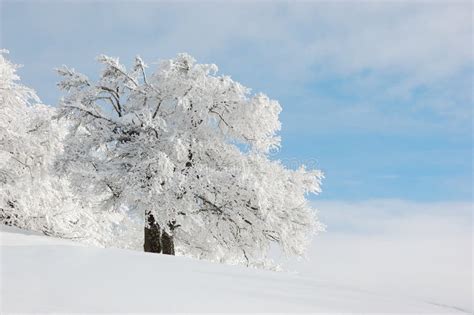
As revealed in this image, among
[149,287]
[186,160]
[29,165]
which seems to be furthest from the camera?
[29,165]

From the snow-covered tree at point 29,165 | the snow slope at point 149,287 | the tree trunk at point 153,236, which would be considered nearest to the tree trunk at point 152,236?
the tree trunk at point 153,236

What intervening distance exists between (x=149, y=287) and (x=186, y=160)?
10226 mm

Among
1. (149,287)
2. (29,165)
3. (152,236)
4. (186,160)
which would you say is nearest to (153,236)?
(152,236)

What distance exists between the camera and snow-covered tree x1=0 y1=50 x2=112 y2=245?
56.7 ft

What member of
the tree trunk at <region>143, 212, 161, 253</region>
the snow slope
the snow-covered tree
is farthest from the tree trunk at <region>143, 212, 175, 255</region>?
the snow slope

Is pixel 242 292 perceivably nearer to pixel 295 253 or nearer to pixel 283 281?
pixel 283 281

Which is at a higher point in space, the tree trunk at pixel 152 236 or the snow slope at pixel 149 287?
the tree trunk at pixel 152 236

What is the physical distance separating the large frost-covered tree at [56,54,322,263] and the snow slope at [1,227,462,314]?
273 inches

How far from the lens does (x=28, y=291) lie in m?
4.09

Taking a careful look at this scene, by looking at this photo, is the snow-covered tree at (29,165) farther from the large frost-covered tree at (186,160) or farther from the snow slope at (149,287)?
the snow slope at (149,287)

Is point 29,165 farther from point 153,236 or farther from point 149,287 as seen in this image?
point 149,287

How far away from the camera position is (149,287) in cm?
463

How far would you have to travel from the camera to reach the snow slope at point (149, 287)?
13.0 feet

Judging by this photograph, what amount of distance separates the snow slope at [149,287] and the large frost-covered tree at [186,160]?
6936 mm
